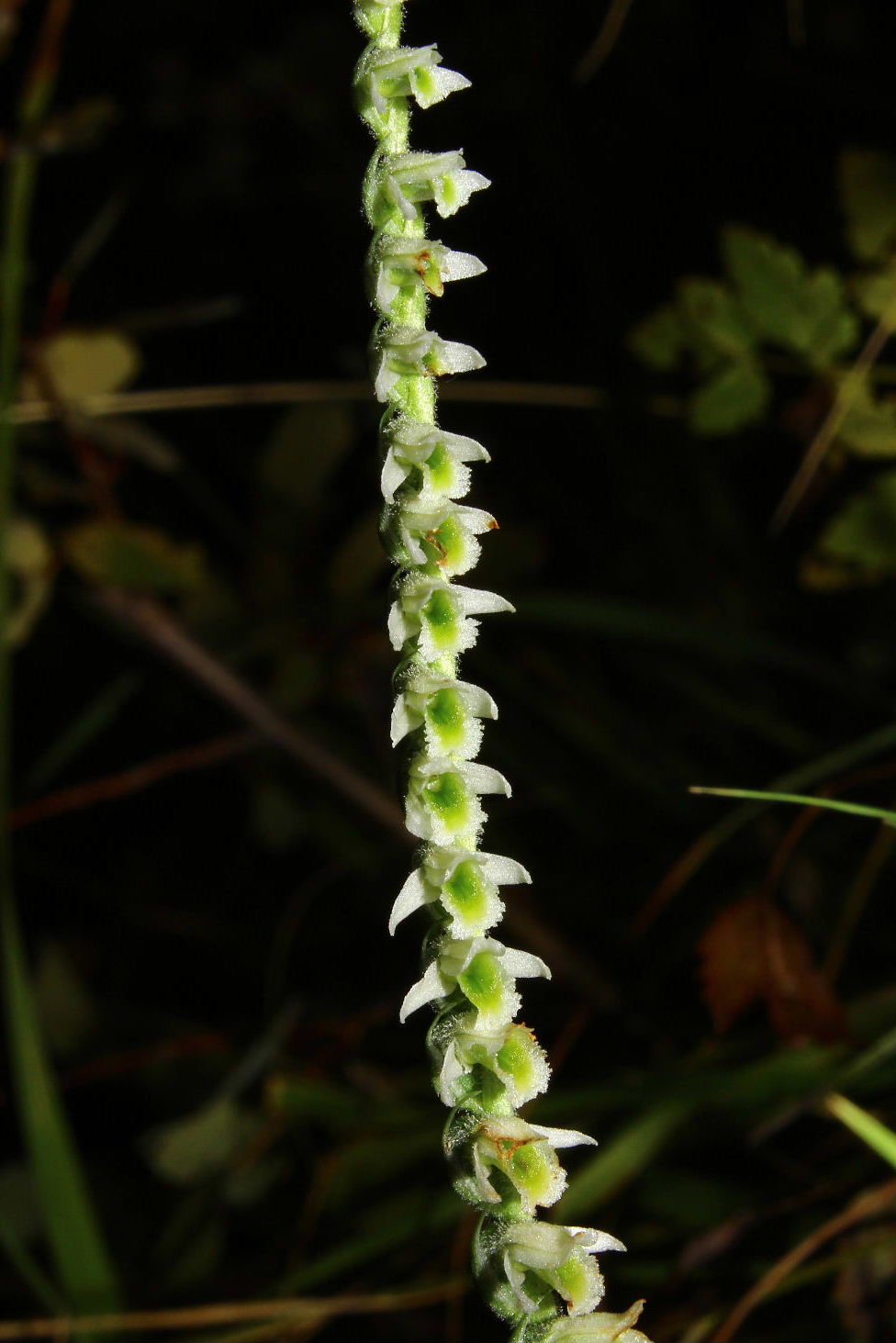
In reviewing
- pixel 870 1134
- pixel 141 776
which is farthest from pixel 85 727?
pixel 870 1134

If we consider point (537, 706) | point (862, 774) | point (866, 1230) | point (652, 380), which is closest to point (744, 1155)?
point (866, 1230)

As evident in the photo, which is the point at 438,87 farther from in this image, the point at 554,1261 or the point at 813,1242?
the point at 813,1242

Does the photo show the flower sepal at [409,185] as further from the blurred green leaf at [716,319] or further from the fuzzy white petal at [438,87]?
the blurred green leaf at [716,319]

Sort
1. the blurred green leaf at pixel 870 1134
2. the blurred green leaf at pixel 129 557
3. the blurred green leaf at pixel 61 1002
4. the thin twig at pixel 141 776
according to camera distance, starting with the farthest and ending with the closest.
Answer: the blurred green leaf at pixel 61 1002, the thin twig at pixel 141 776, the blurred green leaf at pixel 129 557, the blurred green leaf at pixel 870 1134

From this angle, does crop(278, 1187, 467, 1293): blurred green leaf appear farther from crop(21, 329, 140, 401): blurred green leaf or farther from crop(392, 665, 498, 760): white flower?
crop(21, 329, 140, 401): blurred green leaf

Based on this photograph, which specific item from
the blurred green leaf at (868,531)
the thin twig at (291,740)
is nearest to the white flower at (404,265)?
the blurred green leaf at (868,531)

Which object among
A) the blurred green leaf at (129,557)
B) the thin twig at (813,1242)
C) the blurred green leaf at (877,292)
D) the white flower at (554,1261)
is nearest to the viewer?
the white flower at (554,1261)
